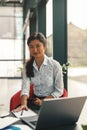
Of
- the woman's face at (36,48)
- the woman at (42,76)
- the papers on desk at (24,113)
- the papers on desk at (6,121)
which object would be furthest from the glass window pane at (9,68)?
the papers on desk at (6,121)

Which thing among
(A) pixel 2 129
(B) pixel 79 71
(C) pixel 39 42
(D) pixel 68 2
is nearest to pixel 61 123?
(A) pixel 2 129

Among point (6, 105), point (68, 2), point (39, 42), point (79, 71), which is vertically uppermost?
point (68, 2)

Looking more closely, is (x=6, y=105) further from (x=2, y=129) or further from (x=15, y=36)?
(x=15, y=36)

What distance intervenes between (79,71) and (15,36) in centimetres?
772

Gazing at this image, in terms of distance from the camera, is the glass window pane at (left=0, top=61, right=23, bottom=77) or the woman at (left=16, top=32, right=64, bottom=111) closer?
the woman at (left=16, top=32, right=64, bottom=111)

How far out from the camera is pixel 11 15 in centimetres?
1191

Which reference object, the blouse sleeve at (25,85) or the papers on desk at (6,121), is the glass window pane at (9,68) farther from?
the papers on desk at (6,121)

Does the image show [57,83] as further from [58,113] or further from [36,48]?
[58,113]

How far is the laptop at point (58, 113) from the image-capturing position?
5.41ft

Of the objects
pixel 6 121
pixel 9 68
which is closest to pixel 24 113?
pixel 6 121

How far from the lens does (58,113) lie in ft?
5.67

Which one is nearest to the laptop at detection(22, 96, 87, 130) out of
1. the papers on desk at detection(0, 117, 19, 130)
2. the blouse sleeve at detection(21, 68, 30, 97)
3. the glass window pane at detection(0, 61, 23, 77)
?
the papers on desk at detection(0, 117, 19, 130)

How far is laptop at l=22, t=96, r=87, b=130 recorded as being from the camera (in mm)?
1650

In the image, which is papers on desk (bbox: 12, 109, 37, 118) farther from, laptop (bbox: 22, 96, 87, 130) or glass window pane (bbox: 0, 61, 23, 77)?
glass window pane (bbox: 0, 61, 23, 77)
